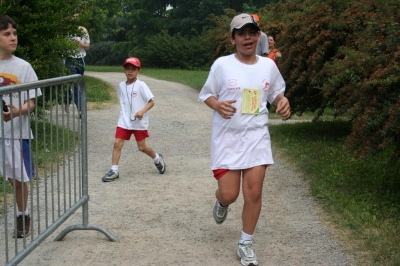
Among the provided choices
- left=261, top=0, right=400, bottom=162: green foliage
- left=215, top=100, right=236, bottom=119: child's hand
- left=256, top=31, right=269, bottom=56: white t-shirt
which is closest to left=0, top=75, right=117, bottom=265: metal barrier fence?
left=215, top=100, right=236, bottom=119: child's hand

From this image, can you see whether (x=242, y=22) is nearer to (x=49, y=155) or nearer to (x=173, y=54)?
(x=49, y=155)

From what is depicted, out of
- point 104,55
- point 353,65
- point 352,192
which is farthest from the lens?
point 104,55

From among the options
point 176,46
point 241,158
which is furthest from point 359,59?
point 176,46

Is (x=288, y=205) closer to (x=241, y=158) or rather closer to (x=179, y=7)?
(x=241, y=158)

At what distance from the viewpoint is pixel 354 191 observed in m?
6.67

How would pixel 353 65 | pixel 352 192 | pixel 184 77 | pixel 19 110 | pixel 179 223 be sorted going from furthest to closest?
pixel 184 77
pixel 352 192
pixel 353 65
pixel 179 223
pixel 19 110

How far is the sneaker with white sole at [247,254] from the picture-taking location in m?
4.68

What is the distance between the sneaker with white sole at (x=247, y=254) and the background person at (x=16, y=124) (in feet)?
4.98

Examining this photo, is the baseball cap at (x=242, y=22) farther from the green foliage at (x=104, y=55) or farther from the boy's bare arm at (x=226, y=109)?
the green foliage at (x=104, y=55)

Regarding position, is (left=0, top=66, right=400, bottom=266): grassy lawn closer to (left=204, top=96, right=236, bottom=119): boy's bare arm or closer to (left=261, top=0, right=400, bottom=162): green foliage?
(left=261, top=0, right=400, bottom=162): green foliage

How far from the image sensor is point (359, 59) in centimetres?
630

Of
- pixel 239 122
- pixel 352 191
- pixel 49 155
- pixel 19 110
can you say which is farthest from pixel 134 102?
pixel 19 110

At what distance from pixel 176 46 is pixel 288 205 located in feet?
122

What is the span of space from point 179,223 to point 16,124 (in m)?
1.96
